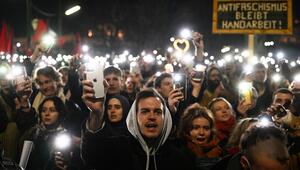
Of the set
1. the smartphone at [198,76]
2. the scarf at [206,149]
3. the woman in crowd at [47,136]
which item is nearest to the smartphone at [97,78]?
the woman in crowd at [47,136]

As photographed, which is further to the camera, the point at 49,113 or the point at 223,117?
the point at 223,117

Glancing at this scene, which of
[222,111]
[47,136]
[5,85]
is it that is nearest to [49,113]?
[47,136]

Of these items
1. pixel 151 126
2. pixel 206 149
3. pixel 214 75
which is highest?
pixel 214 75

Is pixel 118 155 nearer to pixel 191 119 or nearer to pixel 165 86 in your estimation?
pixel 191 119

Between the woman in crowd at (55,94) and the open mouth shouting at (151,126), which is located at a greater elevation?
the woman in crowd at (55,94)

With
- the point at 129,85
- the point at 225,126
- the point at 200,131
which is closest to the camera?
the point at 200,131

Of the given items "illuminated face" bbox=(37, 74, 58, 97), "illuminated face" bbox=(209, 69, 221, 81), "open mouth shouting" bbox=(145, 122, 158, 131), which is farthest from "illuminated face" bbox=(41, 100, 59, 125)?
"illuminated face" bbox=(209, 69, 221, 81)

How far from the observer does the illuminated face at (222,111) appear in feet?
20.2

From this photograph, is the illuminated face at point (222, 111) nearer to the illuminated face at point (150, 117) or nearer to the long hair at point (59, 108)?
the long hair at point (59, 108)

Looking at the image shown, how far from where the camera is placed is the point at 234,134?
5258mm

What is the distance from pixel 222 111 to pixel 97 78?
2.56 m

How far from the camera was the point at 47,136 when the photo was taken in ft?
17.7

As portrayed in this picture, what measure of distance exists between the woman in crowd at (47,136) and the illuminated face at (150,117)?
79 centimetres

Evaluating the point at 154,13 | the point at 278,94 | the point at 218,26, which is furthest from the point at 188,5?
the point at 278,94
